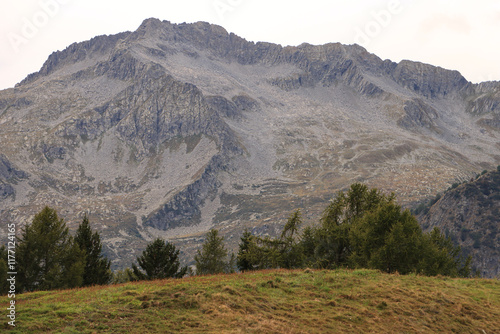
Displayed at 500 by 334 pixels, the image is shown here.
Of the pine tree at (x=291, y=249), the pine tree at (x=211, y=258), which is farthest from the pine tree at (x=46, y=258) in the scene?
the pine tree at (x=211, y=258)

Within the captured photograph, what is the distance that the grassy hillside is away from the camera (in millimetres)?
20094

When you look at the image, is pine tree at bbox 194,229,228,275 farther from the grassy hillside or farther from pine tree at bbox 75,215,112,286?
the grassy hillside

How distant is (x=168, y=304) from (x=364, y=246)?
29143 mm

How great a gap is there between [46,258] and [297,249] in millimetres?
33341

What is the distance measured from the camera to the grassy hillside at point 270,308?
2009 centimetres

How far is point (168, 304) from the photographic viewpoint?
888 inches

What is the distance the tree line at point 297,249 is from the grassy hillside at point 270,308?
1504 cm

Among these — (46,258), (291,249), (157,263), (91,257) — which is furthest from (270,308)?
(91,257)

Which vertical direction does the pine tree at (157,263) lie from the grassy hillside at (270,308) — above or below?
below

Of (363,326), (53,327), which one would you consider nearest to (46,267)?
(53,327)

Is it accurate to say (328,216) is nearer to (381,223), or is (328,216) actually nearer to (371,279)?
(381,223)

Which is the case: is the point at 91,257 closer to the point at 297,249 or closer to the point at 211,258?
the point at 211,258

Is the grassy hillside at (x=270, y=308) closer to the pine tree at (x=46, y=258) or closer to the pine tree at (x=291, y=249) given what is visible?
the pine tree at (x=46, y=258)

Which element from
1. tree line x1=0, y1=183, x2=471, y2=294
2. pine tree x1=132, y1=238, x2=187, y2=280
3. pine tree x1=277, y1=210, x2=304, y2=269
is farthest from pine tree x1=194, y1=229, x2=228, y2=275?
pine tree x1=277, y1=210, x2=304, y2=269
